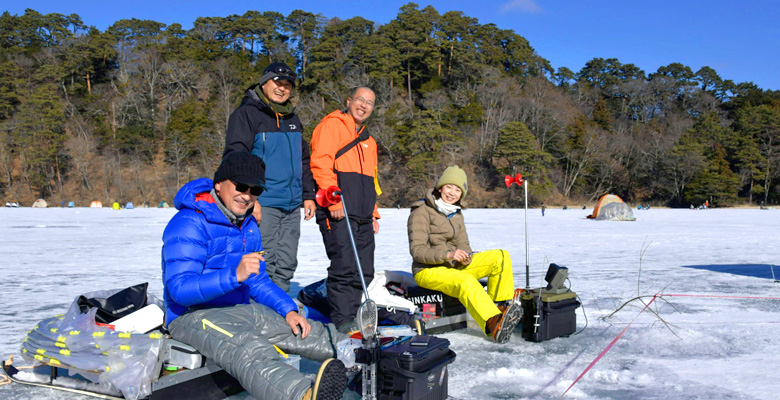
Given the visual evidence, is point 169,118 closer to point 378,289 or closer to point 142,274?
point 142,274

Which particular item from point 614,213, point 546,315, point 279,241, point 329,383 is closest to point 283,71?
point 279,241

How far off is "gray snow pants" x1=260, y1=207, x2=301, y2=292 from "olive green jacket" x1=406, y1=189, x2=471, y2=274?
0.84 metres

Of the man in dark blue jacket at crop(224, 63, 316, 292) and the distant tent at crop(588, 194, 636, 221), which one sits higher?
the man in dark blue jacket at crop(224, 63, 316, 292)

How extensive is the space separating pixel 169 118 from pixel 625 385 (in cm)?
5532

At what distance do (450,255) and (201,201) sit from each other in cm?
174

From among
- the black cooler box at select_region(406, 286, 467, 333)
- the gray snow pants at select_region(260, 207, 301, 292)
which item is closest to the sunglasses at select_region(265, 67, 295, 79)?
the gray snow pants at select_region(260, 207, 301, 292)

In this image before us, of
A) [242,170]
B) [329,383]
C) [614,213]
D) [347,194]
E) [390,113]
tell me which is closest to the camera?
[329,383]

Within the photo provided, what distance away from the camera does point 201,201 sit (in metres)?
2.51

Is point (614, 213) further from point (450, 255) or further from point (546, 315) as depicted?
point (450, 255)

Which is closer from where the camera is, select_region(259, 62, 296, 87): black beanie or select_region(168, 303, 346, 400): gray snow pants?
select_region(168, 303, 346, 400): gray snow pants

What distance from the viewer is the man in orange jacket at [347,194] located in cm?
362

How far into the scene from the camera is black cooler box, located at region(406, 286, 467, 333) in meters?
3.73

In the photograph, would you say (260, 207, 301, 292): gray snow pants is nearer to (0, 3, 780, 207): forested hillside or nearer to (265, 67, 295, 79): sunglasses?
(265, 67, 295, 79): sunglasses

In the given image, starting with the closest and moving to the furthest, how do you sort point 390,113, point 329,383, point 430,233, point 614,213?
point 329,383 → point 430,233 → point 614,213 → point 390,113
